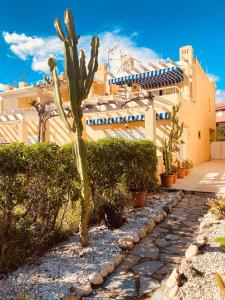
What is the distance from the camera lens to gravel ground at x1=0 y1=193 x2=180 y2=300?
4934 millimetres

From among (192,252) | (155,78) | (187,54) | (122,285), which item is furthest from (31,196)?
(187,54)

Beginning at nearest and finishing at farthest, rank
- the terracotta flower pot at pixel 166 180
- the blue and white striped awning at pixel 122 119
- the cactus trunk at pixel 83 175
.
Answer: the cactus trunk at pixel 83 175 < the terracotta flower pot at pixel 166 180 < the blue and white striped awning at pixel 122 119

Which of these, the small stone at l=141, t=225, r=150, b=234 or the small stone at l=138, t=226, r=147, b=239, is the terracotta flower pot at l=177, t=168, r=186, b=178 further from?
the small stone at l=138, t=226, r=147, b=239

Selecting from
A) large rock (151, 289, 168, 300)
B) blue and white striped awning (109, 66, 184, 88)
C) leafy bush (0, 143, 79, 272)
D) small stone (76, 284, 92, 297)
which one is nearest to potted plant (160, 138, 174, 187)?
leafy bush (0, 143, 79, 272)

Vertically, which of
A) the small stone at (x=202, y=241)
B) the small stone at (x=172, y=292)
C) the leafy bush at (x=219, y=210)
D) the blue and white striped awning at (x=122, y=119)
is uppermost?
the blue and white striped awning at (x=122, y=119)

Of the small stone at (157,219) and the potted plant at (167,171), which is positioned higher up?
the potted plant at (167,171)

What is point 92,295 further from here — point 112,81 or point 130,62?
point 130,62

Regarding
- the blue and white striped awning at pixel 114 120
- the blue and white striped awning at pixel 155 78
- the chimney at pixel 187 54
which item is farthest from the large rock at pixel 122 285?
the chimney at pixel 187 54

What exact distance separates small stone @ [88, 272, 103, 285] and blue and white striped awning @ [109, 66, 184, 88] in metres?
23.8

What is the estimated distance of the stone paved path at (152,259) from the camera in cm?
518

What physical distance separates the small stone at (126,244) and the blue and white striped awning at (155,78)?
868 inches

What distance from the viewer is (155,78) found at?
93.6ft

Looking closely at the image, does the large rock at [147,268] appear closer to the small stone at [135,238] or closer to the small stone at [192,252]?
the small stone at [192,252]

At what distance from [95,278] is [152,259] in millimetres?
1681
